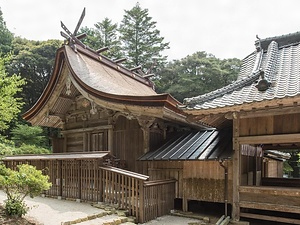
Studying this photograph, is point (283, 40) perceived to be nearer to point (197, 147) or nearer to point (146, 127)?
point (197, 147)

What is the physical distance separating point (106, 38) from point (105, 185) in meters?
27.5

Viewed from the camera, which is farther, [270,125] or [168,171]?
[168,171]

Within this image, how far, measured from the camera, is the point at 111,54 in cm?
3052

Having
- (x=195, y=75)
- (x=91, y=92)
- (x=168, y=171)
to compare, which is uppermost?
(x=195, y=75)

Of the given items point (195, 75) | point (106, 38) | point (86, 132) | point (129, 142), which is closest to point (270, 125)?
point (129, 142)

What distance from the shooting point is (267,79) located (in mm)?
6789

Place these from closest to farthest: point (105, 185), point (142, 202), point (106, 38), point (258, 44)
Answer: point (142, 202) < point (105, 185) < point (258, 44) < point (106, 38)

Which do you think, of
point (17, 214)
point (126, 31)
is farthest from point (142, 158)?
point (126, 31)

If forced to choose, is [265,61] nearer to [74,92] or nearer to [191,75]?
[74,92]

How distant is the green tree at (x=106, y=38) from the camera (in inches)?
1214

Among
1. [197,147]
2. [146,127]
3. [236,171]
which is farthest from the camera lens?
[146,127]

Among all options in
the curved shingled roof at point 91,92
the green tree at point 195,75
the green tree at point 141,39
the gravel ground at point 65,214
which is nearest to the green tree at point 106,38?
the green tree at point 141,39

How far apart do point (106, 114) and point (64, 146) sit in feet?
11.6

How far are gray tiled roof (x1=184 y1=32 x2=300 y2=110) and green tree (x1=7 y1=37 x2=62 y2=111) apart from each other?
22489 mm
